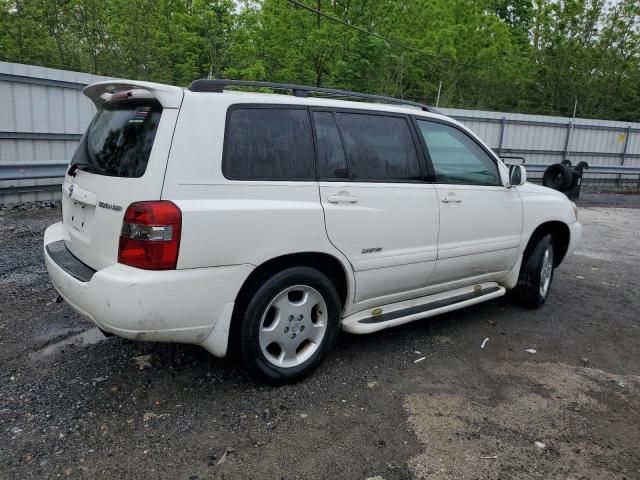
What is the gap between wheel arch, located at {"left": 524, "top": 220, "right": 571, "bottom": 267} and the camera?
200 inches

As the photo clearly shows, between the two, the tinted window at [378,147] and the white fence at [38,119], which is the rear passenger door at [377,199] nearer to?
the tinted window at [378,147]

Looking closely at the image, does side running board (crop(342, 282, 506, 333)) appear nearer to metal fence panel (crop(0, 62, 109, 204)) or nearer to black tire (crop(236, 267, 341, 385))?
black tire (crop(236, 267, 341, 385))

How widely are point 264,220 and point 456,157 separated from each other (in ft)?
6.70

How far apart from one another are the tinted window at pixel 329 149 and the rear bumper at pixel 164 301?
2.87ft

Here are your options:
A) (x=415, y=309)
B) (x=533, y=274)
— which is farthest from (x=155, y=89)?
(x=533, y=274)

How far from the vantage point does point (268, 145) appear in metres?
3.24

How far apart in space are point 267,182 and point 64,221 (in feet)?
5.04

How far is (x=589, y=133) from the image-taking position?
60.2 ft

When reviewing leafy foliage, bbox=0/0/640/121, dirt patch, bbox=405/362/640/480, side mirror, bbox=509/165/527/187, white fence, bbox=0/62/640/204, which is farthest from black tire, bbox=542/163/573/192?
dirt patch, bbox=405/362/640/480

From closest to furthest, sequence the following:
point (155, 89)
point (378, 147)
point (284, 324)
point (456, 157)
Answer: point (155, 89), point (284, 324), point (378, 147), point (456, 157)

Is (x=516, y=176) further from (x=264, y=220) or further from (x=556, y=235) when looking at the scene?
(x=264, y=220)

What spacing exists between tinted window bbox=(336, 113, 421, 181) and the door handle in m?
0.17

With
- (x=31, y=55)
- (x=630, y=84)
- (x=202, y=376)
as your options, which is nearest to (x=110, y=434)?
(x=202, y=376)

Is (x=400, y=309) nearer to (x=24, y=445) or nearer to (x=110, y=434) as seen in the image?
(x=110, y=434)
